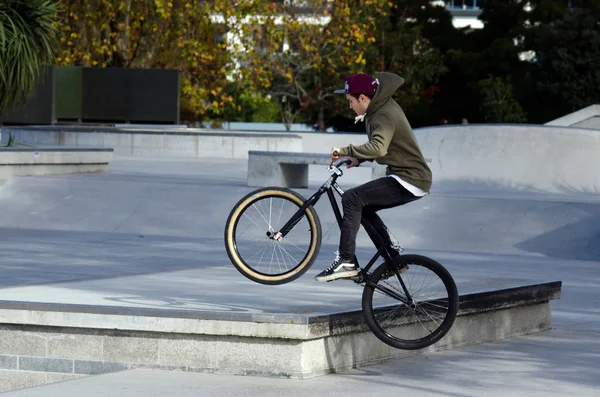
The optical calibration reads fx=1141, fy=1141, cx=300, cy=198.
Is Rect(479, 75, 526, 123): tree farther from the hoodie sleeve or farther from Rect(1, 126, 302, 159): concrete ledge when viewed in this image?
the hoodie sleeve

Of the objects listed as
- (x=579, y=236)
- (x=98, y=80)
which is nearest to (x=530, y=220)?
(x=579, y=236)

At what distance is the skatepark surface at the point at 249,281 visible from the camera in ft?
21.4

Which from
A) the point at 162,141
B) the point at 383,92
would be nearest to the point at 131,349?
the point at 383,92

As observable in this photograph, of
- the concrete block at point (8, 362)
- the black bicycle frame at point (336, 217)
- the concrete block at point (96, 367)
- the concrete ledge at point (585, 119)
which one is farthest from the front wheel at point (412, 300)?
the concrete ledge at point (585, 119)

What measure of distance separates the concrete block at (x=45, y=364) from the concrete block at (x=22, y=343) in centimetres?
4

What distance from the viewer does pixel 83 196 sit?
54.5 feet

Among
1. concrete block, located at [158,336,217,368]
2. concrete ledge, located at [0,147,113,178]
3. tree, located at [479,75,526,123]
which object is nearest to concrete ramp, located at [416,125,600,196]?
concrete ledge, located at [0,147,113,178]

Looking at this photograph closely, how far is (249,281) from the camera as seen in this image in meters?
8.74

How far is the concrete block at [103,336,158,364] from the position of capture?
671 cm

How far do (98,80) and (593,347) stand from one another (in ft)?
89.5

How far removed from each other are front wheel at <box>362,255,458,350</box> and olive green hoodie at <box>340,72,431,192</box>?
552 mm

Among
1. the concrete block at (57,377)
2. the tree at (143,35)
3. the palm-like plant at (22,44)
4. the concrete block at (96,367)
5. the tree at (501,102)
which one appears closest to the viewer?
the concrete block at (96,367)

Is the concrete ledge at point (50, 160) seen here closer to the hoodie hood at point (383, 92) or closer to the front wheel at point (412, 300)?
the hoodie hood at point (383, 92)

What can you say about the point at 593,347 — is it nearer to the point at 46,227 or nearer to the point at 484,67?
the point at 46,227
